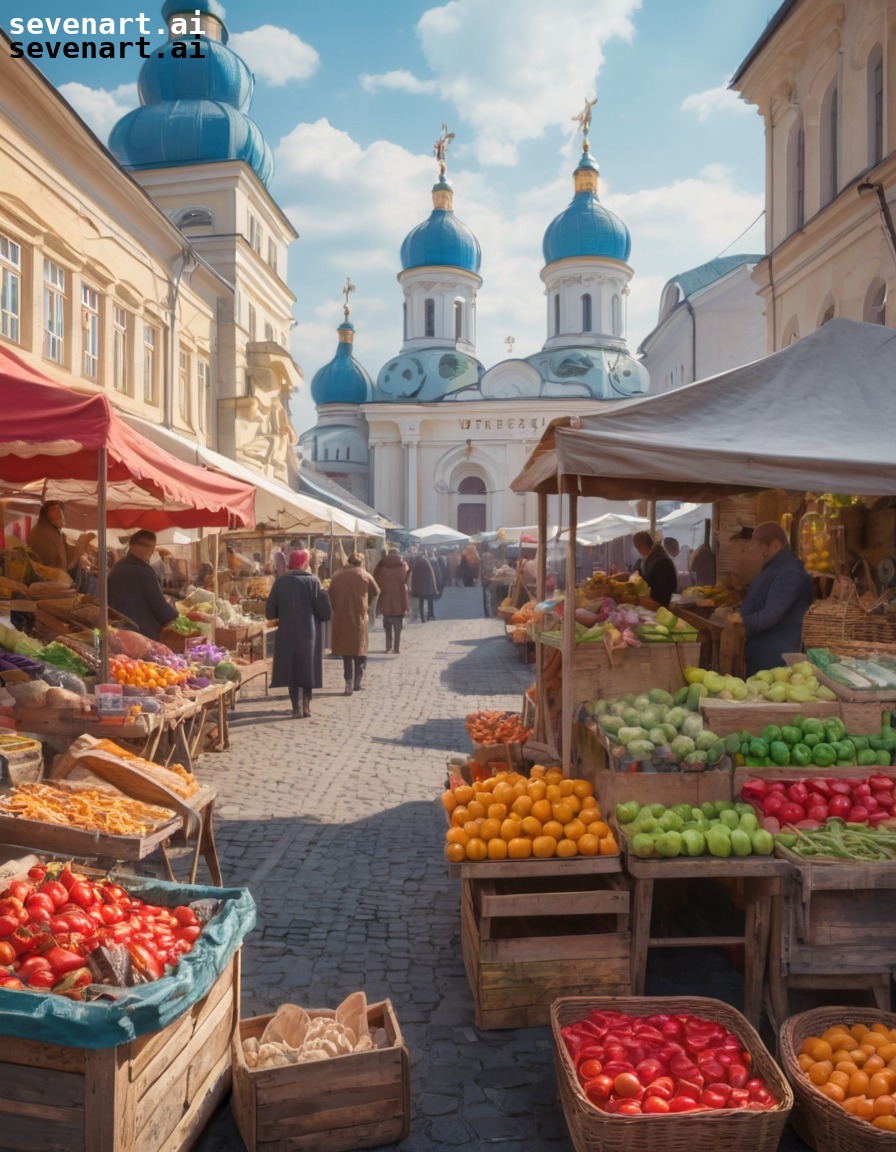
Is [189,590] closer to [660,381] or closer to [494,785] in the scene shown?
[494,785]

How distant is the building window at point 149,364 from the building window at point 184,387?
1.64m

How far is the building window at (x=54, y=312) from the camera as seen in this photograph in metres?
14.4

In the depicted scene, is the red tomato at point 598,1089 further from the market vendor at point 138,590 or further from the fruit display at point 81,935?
the market vendor at point 138,590

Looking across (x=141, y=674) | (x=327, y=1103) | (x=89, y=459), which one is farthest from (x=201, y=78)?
(x=327, y=1103)

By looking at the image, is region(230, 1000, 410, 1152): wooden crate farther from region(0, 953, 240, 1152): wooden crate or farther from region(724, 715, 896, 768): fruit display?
region(724, 715, 896, 768): fruit display

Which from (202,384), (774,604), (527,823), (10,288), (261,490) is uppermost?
(202,384)

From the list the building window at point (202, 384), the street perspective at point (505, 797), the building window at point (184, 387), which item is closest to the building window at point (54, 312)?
the street perspective at point (505, 797)

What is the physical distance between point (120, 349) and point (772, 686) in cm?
1579

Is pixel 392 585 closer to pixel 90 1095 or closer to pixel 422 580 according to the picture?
pixel 422 580

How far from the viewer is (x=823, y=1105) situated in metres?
2.84

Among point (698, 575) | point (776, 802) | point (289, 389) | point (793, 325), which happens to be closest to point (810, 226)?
point (793, 325)

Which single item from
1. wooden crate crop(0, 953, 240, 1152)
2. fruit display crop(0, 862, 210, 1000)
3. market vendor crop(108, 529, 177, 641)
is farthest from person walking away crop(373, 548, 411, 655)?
wooden crate crop(0, 953, 240, 1152)

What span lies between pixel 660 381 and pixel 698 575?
1223 inches

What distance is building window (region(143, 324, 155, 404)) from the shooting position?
61.6ft
